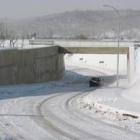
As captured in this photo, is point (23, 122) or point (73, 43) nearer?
point (23, 122)

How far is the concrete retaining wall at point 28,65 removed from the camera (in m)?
38.9

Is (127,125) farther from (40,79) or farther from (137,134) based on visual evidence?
(40,79)

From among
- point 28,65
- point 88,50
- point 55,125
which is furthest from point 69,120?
point 88,50

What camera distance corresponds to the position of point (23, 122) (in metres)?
17.2

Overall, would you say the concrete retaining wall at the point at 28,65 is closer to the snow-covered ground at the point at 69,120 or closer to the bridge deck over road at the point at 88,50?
the bridge deck over road at the point at 88,50

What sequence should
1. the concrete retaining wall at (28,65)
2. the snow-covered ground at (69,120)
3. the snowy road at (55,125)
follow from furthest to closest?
the concrete retaining wall at (28,65)
the snow-covered ground at (69,120)
the snowy road at (55,125)

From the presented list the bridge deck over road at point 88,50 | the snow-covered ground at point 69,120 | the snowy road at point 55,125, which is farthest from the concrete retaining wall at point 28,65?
the snowy road at point 55,125

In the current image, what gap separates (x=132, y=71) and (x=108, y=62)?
5579cm

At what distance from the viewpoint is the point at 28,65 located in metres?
46.8

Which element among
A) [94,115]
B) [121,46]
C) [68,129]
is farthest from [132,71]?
[68,129]

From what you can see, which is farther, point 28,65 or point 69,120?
point 28,65

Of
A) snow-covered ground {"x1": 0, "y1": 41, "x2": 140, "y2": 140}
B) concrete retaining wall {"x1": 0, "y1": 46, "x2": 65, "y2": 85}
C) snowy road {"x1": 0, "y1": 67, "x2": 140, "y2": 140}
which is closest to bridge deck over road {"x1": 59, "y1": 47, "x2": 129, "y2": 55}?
concrete retaining wall {"x1": 0, "y1": 46, "x2": 65, "y2": 85}

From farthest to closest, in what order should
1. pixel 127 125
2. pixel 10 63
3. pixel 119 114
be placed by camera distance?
pixel 10 63 → pixel 119 114 → pixel 127 125

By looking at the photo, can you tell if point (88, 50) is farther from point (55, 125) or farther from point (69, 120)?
point (55, 125)
